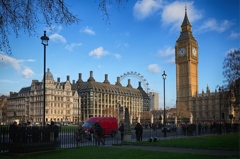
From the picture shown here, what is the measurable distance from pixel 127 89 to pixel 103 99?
26254 mm

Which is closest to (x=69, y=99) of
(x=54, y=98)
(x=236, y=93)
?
(x=54, y=98)

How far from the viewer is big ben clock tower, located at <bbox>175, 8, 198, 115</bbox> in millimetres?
127125

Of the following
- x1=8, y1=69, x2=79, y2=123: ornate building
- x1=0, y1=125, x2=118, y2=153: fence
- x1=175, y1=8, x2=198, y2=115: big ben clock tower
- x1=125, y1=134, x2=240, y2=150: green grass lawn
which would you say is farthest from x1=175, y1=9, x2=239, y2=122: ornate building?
x1=0, y1=125, x2=118, y2=153: fence

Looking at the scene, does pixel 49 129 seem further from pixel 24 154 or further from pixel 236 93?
pixel 236 93

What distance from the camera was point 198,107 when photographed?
12319 centimetres

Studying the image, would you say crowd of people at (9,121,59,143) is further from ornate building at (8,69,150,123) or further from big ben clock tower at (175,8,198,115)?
big ben clock tower at (175,8,198,115)

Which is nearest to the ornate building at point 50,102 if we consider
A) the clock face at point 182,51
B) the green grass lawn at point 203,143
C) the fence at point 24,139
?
the clock face at point 182,51

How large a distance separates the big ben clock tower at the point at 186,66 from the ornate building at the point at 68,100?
25663mm

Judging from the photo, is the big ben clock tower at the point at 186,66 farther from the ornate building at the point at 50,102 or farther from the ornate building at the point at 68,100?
→ the ornate building at the point at 50,102

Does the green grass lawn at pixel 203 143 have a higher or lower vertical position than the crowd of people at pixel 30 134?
lower

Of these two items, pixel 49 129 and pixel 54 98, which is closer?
pixel 49 129

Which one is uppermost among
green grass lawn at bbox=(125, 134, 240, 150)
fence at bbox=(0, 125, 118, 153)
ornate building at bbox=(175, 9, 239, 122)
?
ornate building at bbox=(175, 9, 239, 122)

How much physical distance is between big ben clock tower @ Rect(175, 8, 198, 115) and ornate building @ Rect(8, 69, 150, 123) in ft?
84.2

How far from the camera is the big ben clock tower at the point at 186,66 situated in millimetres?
127125
